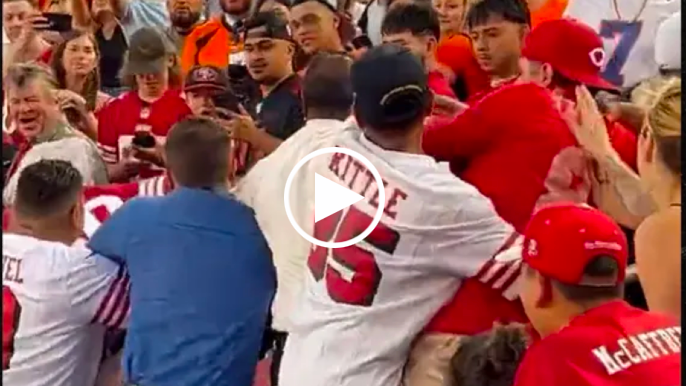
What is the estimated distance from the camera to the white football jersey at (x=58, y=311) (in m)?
0.85

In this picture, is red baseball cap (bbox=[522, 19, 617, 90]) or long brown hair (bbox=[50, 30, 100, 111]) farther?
long brown hair (bbox=[50, 30, 100, 111])

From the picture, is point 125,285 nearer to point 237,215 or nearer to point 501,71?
point 237,215

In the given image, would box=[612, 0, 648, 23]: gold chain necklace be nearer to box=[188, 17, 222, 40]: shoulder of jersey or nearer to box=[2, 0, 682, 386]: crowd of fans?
box=[2, 0, 682, 386]: crowd of fans

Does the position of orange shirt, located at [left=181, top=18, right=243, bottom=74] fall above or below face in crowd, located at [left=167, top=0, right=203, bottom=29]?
below

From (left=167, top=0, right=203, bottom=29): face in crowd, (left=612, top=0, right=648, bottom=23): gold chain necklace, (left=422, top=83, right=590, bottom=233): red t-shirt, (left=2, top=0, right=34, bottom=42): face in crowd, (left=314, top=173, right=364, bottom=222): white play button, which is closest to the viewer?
(left=2, top=0, right=34, bottom=42): face in crowd

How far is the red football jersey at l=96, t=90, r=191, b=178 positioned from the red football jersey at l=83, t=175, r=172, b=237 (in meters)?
0.02

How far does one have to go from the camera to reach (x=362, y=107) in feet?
2.64

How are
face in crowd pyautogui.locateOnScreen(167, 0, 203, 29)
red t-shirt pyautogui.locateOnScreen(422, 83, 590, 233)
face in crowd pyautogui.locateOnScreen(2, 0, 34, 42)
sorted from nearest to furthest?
face in crowd pyautogui.locateOnScreen(2, 0, 34, 42), red t-shirt pyautogui.locateOnScreen(422, 83, 590, 233), face in crowd pyautogui.locateOnScreen(167, 0, 203, 29)

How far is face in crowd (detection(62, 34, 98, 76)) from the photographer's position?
3.47ft

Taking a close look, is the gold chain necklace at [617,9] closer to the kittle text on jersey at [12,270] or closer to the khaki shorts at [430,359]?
the khaki shorts at [430,359]

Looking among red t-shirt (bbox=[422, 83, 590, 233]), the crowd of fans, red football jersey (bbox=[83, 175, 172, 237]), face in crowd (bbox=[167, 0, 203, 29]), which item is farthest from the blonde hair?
face in crowd (bbox=[167, 0, 203, 29])

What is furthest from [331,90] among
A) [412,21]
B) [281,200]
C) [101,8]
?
[101,8]

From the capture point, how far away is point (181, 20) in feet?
3.51

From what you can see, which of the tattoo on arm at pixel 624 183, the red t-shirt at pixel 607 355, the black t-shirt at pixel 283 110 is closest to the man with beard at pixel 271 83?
the black t-shirt at pixel 283 110
